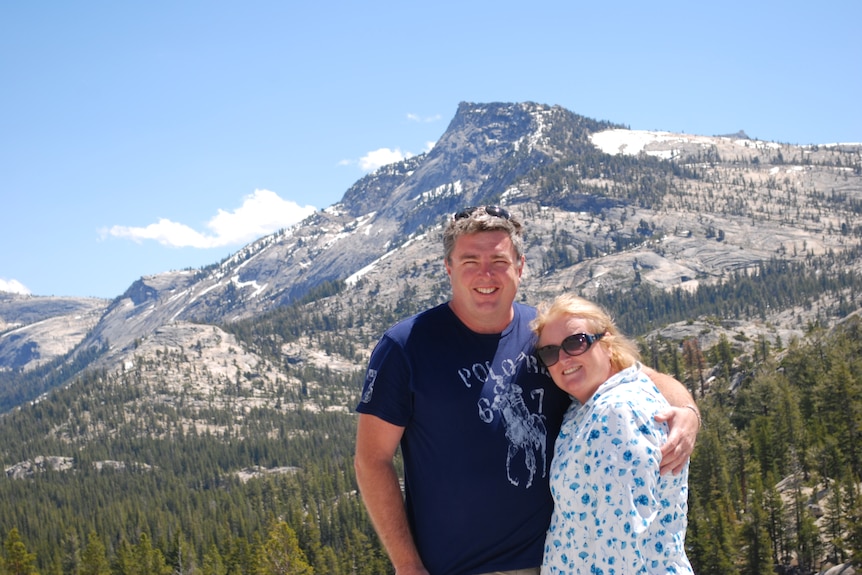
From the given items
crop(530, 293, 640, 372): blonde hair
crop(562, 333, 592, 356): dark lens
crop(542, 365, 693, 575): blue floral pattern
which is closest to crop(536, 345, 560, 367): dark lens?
crop(562, 333, 592, 356): dark lens

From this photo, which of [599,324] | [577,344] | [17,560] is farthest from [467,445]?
[17,560]

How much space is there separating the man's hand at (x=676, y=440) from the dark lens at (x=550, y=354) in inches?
46.3

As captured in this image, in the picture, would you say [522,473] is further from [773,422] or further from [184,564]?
[184,564]

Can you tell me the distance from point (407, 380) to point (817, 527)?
67.6 metres

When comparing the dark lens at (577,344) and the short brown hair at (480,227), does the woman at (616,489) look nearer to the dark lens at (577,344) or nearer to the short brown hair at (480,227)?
the dark lens at (577,344)

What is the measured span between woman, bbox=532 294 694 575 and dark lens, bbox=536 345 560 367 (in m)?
0.17

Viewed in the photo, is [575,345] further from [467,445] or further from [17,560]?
[17,560]

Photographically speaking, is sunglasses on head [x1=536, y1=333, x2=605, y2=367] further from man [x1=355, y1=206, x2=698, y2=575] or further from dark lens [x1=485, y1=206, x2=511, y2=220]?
dark lens [x1=485, y1=206, x2=511, y2=220]

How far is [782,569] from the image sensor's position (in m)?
67.0

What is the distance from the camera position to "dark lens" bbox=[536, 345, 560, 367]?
720cm

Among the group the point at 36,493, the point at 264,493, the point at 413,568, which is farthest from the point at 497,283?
the point at 36,493

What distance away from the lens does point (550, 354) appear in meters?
7.22

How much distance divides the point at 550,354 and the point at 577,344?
0.28m

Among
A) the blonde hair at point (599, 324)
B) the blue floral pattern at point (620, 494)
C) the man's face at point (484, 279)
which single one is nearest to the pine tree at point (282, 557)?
the man's face at point (484, 279)
